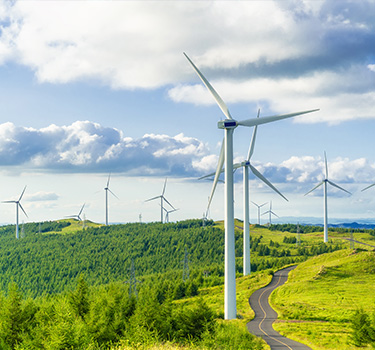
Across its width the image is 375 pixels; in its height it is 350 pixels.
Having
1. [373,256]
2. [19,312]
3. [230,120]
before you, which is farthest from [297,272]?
[19,312]

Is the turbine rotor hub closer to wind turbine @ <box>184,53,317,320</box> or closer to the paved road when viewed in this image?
wind turbine @ <box>184,53,317,320</box>

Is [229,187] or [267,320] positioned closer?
[229,187]

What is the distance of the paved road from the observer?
75.8 meters

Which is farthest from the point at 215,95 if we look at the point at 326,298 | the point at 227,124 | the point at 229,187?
the point at 326,298

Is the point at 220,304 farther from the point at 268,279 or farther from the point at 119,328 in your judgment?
the point at 119,328

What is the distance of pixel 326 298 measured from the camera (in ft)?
365

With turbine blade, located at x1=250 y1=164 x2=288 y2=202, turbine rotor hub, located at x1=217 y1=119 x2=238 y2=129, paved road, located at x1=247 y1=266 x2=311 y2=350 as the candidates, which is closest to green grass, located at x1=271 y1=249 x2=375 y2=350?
paved road, located at x1=247 y1=266 x2=311 y2=350

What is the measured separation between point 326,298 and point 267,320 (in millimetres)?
22113

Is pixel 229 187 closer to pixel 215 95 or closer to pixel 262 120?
pixel 262 120

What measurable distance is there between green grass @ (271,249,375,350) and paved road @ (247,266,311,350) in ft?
6.17

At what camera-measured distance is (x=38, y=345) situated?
57188 mm

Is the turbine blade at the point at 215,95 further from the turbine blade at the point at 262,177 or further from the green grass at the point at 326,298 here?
the green grass at the point at 326,298

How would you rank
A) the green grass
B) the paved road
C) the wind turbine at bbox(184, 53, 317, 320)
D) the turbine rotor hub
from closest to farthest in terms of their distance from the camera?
the paved road < the wind turbine at bbox(184, 53, 317, 320) < the green grass < the turbine rotor hub

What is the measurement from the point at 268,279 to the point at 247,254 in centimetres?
1032
